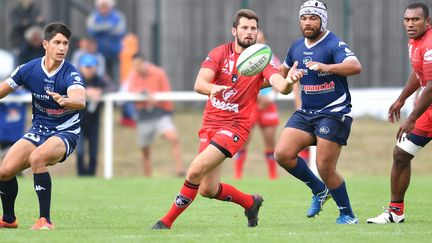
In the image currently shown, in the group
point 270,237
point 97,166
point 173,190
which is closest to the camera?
point 270,237

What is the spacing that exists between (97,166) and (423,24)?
1094cm

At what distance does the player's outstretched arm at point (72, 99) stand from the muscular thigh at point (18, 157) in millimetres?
585

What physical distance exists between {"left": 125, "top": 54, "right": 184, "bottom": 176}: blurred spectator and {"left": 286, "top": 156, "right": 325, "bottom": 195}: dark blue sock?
8.41m

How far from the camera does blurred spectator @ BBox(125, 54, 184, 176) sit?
19719 millimetres

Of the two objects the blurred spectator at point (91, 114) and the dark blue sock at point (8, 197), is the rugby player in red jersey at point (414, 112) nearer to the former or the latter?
the dark blue sock at point (8, 197)

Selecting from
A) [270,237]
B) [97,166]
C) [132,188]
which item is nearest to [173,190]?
[132,188]

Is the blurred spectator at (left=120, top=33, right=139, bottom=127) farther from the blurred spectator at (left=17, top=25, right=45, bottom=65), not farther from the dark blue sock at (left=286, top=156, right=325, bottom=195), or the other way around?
the dark blue sock at (left=286, top=156, right=325, bottom=195)

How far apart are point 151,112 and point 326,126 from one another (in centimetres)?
939

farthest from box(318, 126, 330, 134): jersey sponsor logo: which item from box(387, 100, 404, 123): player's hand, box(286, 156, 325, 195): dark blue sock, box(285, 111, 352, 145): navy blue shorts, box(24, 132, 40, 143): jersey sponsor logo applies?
box(24, 132, 40, 143): jersey sponsor logo

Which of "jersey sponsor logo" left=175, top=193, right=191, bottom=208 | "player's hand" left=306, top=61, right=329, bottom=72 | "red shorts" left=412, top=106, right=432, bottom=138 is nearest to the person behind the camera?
"jersey sponsor logo" left=175, top=193, right=191, bottom=208

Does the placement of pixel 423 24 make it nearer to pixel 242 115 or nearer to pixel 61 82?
pixel 242 115

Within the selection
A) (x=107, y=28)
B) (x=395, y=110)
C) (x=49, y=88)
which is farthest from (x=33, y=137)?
(x=107, y=28)

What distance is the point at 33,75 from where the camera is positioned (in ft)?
35.3

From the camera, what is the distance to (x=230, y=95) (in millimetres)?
10625
